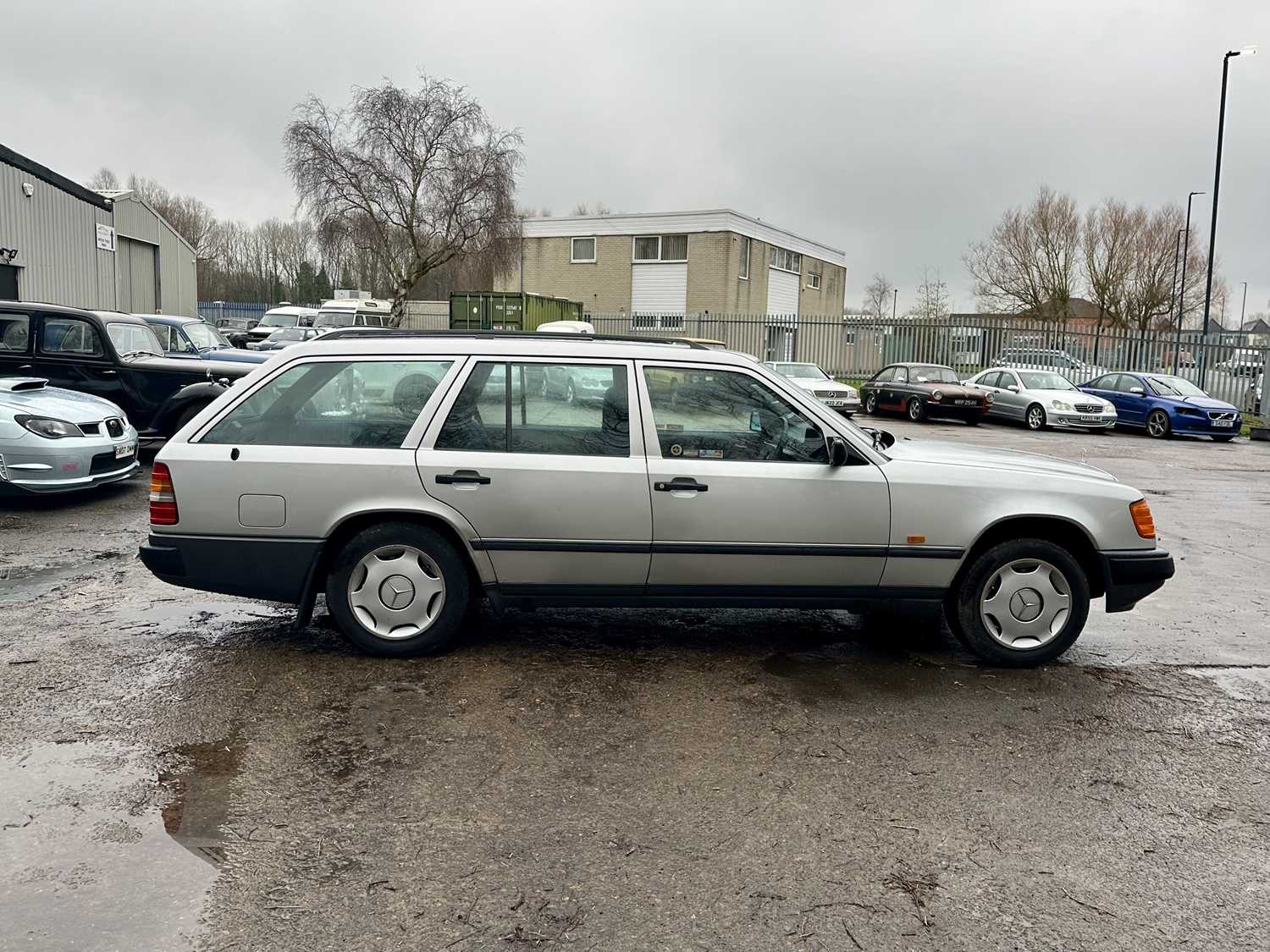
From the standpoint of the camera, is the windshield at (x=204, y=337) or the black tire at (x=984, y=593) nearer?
the black tire at (x=984, y=593)

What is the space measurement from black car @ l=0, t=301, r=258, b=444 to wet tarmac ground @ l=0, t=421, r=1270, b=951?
574 centimetres

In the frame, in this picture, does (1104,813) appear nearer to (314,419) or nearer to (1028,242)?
(314,419)

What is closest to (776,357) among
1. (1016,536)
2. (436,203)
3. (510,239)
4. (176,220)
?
(510,239)

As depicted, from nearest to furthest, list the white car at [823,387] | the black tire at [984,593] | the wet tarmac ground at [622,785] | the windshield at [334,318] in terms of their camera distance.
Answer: the wet tarmac ground at [622,785], the black tire at [984,593], the white car at [823,387], the windshield at [334,318]

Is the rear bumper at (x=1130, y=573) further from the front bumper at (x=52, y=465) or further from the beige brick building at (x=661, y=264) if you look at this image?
the beige brick building at (x=661, y=264)

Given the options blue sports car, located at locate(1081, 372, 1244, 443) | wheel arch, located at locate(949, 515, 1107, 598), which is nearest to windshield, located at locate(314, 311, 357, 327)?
blue sports car, located at locate(1081, 372, 1244, 443)

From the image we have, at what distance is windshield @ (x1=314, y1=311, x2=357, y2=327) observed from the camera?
31875 millimetres

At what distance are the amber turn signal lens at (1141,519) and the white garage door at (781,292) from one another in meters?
46.1

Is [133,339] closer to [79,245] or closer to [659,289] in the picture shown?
[79,245]

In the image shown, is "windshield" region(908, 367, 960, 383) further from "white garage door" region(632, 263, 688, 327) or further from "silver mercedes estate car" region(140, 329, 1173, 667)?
"white garage door" region(632, 263, 688, 327)

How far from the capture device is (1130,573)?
521 centimetres

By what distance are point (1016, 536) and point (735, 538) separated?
1.50 m

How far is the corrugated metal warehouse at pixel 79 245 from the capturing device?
20094 millimetres

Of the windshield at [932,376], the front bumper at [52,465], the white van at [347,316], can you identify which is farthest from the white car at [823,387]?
the front bumper at [52,465]
